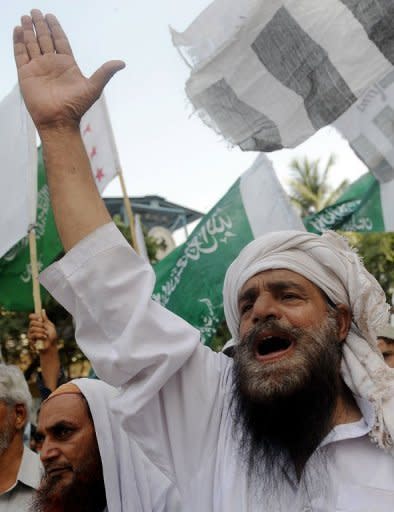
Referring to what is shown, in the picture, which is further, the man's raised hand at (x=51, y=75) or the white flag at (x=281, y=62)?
the white flag at (x=281, y=62)

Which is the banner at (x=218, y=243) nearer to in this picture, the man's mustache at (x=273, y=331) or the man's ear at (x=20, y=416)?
the man's ear at (x=20, y=416)

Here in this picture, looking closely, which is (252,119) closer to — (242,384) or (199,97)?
(199,97)

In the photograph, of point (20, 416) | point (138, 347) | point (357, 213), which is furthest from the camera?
point (357, 213)

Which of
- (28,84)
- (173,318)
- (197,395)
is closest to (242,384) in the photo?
(197,395)

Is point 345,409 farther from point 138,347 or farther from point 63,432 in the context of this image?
point 63,432

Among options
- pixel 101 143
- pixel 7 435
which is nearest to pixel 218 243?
pixel 101 143

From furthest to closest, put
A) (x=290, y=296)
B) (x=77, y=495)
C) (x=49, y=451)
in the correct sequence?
1. (x=49, y=451)
2. (x=77, y=495)
3. (x=290, y=296)

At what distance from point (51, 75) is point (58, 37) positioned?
149 mm

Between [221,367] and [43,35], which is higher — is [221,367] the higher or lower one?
the lower one

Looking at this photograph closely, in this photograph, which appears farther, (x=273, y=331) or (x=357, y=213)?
(x=357, y=213)

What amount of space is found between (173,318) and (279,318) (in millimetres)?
354

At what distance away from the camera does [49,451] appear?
2.46 metres

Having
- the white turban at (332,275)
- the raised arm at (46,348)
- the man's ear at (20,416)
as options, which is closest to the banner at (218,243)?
the raised arm at (46,348)

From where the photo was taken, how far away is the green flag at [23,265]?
5.08m
